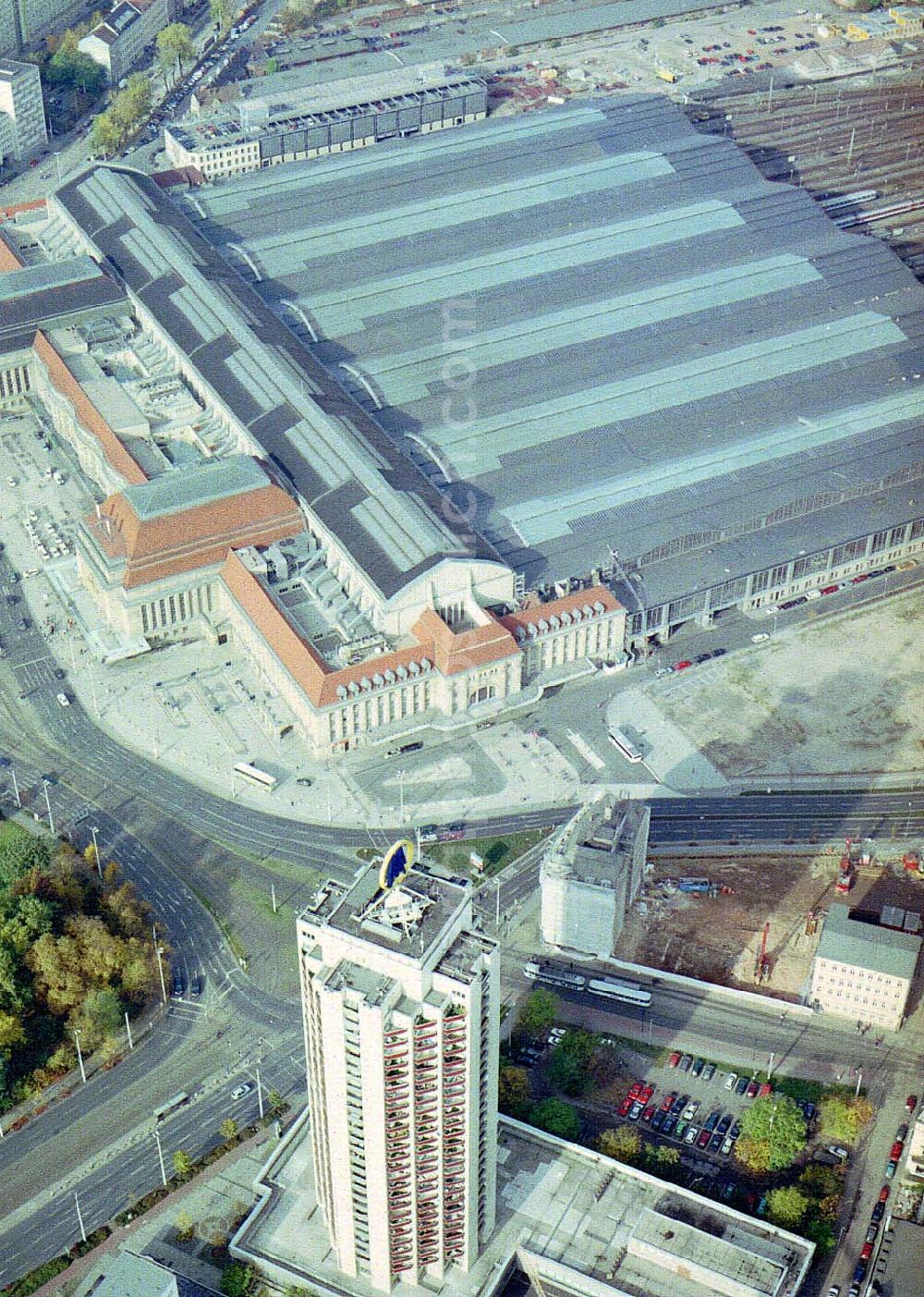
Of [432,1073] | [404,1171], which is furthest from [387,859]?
[404,1171]

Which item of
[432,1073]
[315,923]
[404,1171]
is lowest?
[404,1171]

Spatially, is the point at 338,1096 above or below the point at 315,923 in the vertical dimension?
below

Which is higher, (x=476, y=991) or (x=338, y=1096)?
(x=476, y=991)

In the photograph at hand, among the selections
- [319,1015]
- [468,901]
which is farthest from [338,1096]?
[468,901]

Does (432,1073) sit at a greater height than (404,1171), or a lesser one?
greater

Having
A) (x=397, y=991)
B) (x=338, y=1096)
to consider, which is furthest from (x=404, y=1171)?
(x=397, y=991)

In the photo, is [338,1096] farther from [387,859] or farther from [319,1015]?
[387,859]

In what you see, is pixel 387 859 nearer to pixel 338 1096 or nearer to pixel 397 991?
pixel 397 991

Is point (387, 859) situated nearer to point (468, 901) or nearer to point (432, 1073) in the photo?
point (468, 901)
